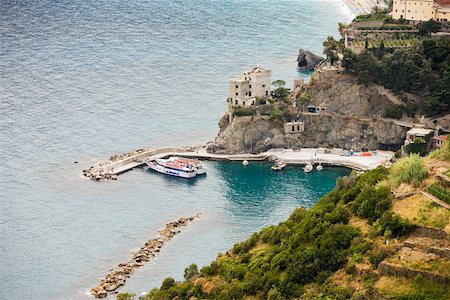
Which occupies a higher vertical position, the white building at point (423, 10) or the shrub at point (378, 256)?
the white building at point (423, 10)

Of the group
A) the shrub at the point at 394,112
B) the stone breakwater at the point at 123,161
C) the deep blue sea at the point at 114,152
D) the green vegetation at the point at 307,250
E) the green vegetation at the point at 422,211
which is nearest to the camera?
the green vegetation at the point at 422,211

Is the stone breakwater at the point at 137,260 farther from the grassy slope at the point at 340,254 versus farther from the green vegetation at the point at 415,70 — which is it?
the green vegetation at the point at 415,70

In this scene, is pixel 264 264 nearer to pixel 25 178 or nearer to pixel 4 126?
pixel 25 178

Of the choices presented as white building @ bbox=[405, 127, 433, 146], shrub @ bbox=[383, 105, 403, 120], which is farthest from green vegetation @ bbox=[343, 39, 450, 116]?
white building @ bbox=[405, 127, 433, 146]

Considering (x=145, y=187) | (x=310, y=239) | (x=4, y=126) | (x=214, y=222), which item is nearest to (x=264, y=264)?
(x=310, y=239)

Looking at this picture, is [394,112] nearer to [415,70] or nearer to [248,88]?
[415,70]

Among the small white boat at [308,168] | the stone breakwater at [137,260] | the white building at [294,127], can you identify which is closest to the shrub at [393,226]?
the stone breakwater at [137,260]
